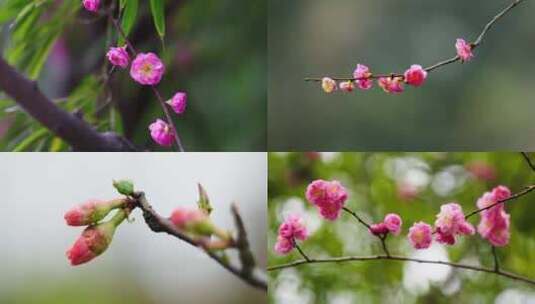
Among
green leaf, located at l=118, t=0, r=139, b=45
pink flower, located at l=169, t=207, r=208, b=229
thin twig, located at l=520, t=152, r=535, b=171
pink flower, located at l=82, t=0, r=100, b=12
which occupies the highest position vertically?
Answer: pink flower, located at l=82, t=0, r=100, b=12

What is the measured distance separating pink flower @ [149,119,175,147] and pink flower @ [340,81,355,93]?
1.29ft

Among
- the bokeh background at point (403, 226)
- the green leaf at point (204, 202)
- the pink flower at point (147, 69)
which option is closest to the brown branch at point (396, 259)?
the bokeh background at point (403, 226)

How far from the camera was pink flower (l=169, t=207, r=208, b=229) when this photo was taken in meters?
1.75

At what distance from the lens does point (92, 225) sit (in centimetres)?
179

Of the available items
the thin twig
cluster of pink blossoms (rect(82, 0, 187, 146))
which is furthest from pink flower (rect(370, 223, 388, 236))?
cluster of pink blossoms (rect(82, 0, 187, 146))

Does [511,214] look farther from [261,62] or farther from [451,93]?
[261,62]

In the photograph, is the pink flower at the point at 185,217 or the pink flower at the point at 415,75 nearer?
the pink flower at the point at 185,217

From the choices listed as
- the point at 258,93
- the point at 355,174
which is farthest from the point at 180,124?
the point at 355,174

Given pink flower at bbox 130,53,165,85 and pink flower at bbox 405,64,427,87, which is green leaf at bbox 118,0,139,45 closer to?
pink flower at bbox 130,53,165,85

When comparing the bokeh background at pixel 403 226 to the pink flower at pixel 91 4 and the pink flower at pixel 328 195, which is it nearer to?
the pink flower at pixel 328 195

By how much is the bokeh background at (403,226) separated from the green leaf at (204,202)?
0.52ft

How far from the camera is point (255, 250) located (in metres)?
1.88

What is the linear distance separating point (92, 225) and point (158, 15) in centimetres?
48

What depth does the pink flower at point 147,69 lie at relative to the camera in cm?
186
